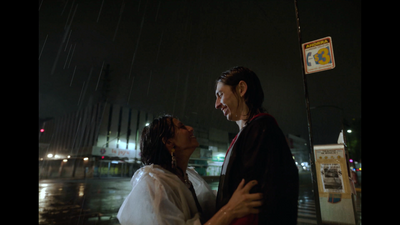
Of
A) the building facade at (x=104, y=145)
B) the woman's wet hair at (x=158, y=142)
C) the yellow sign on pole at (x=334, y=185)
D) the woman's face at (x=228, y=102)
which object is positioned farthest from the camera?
the building facade at (x=104, y=145)

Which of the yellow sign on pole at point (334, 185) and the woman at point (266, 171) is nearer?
the woman at point (266, 171)

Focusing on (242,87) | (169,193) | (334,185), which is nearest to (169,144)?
(169,193)

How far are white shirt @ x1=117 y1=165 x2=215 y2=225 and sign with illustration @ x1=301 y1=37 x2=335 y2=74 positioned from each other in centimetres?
567

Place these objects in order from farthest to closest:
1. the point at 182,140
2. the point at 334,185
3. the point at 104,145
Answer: the point at 104,145
the point at 334,185
the point at 182,140

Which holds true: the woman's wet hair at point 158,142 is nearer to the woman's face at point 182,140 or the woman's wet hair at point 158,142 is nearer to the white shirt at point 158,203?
the woman's face at point 182,140

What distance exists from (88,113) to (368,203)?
45974 mm

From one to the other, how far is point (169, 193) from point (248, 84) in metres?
0.84

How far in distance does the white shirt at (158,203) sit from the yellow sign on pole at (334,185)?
25.4ft

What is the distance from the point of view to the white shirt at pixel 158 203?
1.14 m

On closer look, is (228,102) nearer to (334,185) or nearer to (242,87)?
(242,87)

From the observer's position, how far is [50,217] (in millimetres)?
7805

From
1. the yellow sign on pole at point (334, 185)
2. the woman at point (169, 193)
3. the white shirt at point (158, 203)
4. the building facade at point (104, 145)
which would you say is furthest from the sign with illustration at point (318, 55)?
the building facade at point (104, 145)

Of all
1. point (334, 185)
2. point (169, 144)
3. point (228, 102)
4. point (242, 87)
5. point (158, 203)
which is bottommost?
point (334, 185)

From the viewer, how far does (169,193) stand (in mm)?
1241
